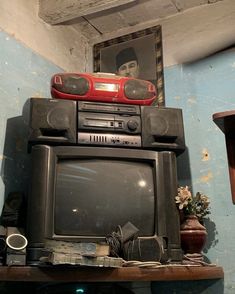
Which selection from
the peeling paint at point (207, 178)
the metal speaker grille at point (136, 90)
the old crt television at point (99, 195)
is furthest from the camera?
the peeling paint at point (207, 178)

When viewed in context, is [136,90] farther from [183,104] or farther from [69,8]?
[69,8]

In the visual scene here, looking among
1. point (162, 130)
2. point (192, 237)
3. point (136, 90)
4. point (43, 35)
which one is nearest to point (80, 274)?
point (192, 237)

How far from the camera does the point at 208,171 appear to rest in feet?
5.61

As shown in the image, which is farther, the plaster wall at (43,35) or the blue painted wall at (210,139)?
the plaster wall at (43,35)

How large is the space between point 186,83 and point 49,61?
0.67 metres

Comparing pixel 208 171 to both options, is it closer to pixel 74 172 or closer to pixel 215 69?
pixel 215 69

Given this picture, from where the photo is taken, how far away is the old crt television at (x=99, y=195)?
4.36ft

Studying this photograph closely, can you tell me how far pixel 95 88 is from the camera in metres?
1.53

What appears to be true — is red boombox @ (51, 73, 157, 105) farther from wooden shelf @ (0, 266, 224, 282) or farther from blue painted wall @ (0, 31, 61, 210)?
wooden shelf @ (0, 266, 224, 282)

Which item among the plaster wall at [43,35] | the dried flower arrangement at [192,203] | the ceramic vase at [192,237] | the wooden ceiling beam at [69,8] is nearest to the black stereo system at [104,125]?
the dried flower arrangement at [192,203]

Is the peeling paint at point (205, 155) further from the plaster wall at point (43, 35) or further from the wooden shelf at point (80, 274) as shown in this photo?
the plaster wall at point (43, 35)

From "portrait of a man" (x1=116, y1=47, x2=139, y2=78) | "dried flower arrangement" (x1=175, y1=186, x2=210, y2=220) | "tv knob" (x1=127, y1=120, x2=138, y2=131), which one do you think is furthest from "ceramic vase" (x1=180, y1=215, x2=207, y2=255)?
"portrait of a man" (x1=116, y1=47, x2=139, y2=78)

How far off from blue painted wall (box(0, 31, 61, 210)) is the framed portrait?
18.8 inches

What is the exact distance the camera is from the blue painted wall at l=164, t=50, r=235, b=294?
1.61 meters
